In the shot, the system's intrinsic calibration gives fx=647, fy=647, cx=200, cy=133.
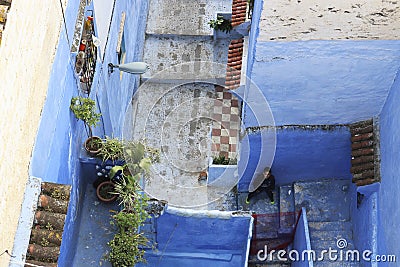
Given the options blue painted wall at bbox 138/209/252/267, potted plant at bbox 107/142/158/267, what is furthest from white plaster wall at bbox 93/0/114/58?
blue painted wall at bbox 138/209/252/267

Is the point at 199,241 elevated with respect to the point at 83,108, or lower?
lower

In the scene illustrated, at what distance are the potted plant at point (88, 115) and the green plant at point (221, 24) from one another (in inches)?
220

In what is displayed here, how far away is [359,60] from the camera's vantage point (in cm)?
901

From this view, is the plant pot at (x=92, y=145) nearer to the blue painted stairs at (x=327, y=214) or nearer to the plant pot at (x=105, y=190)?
the plant pot at (x=105, y=190)

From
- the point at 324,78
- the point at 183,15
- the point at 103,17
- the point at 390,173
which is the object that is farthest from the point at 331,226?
the point at 183,15

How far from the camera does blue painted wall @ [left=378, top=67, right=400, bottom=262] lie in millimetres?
9039

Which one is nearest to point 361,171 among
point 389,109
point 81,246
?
point 389,109

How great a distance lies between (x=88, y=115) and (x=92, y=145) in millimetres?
744

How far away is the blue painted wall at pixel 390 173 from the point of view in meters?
9.04

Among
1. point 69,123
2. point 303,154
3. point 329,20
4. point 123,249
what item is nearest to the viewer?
point 329,20

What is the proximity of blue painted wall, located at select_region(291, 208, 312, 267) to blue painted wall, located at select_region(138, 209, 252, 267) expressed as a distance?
1.02 m

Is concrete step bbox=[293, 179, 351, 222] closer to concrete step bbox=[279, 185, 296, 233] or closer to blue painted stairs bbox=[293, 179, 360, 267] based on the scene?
blue painted stairs bbox=[293, 179, 360, 267]

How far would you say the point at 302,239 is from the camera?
1102cm

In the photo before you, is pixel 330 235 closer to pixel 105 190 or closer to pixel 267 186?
pixel 267 186
